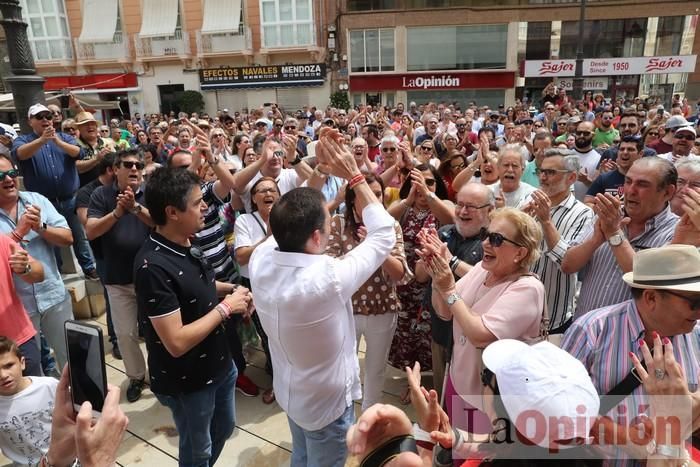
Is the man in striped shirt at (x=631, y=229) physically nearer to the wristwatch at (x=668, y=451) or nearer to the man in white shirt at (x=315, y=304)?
the wristwatch at (x=668, y=451)

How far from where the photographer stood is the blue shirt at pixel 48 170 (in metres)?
4.74

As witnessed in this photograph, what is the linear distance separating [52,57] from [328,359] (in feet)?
101

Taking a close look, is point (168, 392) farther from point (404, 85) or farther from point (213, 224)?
point (404, 85)

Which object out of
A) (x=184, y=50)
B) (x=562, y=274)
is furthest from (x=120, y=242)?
(x=184, y=50)

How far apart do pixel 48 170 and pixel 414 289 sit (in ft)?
13.5

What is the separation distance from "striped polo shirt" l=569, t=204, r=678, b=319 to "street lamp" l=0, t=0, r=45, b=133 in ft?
17.9

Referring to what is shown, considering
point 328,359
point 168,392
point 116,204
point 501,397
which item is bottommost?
point 168,392

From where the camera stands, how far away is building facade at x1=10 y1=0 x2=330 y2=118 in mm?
23859

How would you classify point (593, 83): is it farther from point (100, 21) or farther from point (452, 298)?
point (100, 21)

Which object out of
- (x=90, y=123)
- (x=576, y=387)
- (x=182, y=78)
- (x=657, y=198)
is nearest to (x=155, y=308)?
(x=576, y=387)

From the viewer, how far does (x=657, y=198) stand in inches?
99.8

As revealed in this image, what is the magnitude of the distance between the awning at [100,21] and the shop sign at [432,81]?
1365 centimetres

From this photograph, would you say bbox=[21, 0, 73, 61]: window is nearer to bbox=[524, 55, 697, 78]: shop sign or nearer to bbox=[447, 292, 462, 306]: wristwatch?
bbox=[524, 55, 697, 78]: shop sign

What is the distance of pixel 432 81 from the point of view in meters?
24.2
